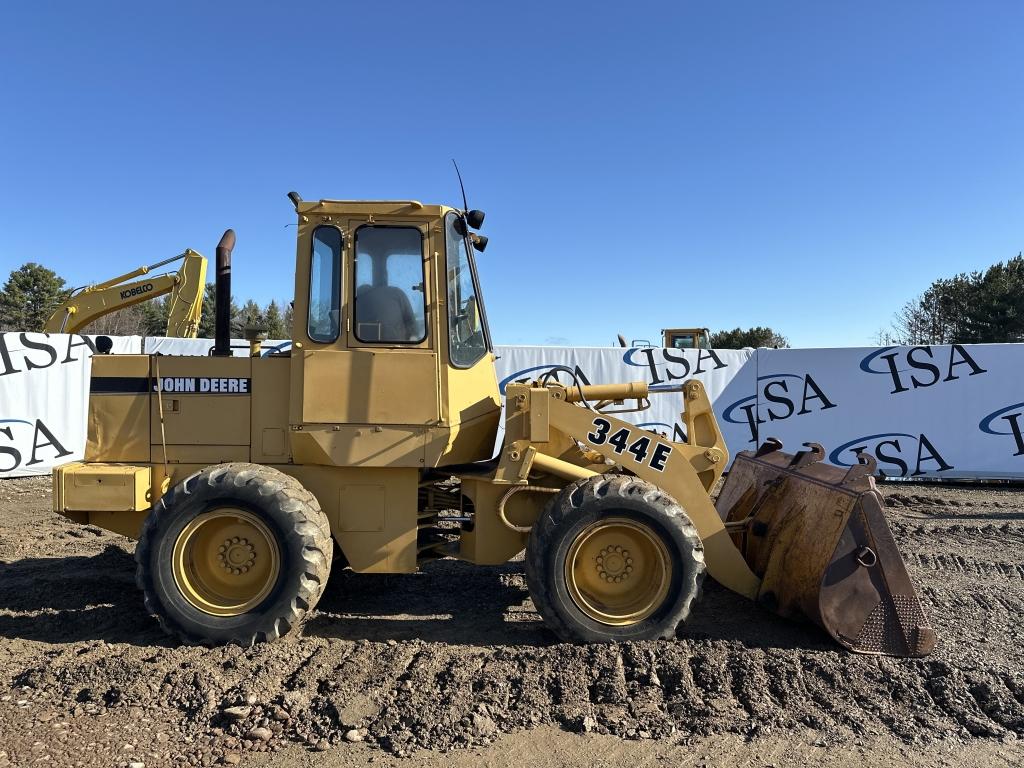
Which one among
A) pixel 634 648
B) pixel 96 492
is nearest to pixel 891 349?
pixel 634 648

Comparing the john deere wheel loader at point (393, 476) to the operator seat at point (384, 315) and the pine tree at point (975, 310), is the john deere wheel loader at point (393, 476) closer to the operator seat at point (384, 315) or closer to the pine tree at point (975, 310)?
the operator seat at point (384, 315)

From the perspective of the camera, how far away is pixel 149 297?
34.6 feet

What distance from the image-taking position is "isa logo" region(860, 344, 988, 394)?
37.6 feet

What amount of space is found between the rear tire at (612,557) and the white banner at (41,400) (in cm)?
962

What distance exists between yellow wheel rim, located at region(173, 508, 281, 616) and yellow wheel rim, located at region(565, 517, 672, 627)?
1929 mm

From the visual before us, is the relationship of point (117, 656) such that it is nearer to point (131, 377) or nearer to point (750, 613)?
point (131, 377)

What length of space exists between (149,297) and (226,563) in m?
7.84

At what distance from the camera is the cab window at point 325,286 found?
4.33 meters

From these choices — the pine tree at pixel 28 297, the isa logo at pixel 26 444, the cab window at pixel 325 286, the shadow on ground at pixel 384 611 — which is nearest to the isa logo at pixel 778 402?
the shadow on ground at pixel 384 611

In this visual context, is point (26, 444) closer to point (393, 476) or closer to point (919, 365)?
point (393, 476)

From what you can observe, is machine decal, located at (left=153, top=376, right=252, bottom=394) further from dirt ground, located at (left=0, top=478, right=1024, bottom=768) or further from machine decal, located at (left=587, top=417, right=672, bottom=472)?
machine decal, located at (left=587, top=417, right=672, bottom=472)

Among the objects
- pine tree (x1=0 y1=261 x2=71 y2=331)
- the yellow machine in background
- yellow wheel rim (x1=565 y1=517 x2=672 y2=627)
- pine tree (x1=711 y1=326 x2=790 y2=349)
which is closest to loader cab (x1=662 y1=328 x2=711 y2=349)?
the yellow machine in background

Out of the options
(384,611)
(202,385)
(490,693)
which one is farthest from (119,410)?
(490,693)

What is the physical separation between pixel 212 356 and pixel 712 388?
952 cm
